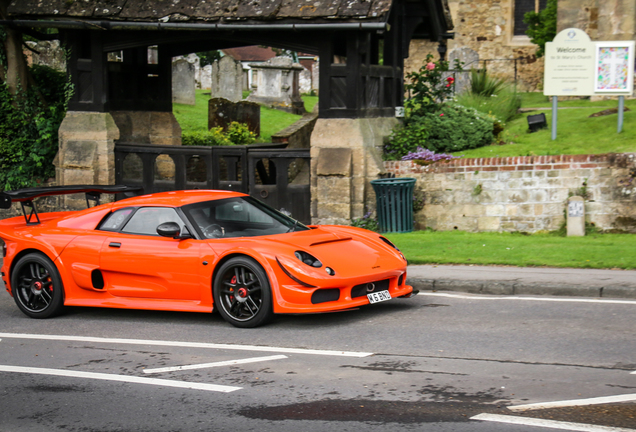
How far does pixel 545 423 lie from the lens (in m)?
4.69

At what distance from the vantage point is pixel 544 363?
6.11 meters

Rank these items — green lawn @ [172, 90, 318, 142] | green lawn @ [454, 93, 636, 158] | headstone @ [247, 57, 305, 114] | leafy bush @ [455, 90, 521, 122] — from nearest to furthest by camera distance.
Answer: green lawn @ [454, 93, 636, 158], leafy bush @ [455, 90, 521, 122], green lawn @ [172, 90, 318, 142], headstone @ [247, 57, 305, 114]

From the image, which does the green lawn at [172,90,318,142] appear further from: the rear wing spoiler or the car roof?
the car roof

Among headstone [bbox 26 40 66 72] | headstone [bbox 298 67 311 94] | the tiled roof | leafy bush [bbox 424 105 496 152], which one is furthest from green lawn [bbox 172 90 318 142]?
headstone [bbox 298 67 311 94]

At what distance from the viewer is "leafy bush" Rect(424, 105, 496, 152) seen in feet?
52.1

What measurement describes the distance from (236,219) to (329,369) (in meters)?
2.98

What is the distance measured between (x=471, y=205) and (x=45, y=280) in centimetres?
811

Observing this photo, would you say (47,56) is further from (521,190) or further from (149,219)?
(149,219)

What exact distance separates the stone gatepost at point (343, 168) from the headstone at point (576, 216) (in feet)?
11.9

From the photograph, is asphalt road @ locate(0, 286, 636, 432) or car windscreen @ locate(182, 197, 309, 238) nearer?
asphalt road @ locate(0, 286, 636, 432)

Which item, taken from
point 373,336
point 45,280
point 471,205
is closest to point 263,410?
point 373,336

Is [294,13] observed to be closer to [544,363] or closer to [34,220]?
[34,220]

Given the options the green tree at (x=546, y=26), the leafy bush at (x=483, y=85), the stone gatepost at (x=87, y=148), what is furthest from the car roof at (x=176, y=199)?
the green tree at (x=546, y=26)

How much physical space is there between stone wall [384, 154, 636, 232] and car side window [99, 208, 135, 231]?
7.14 meters
